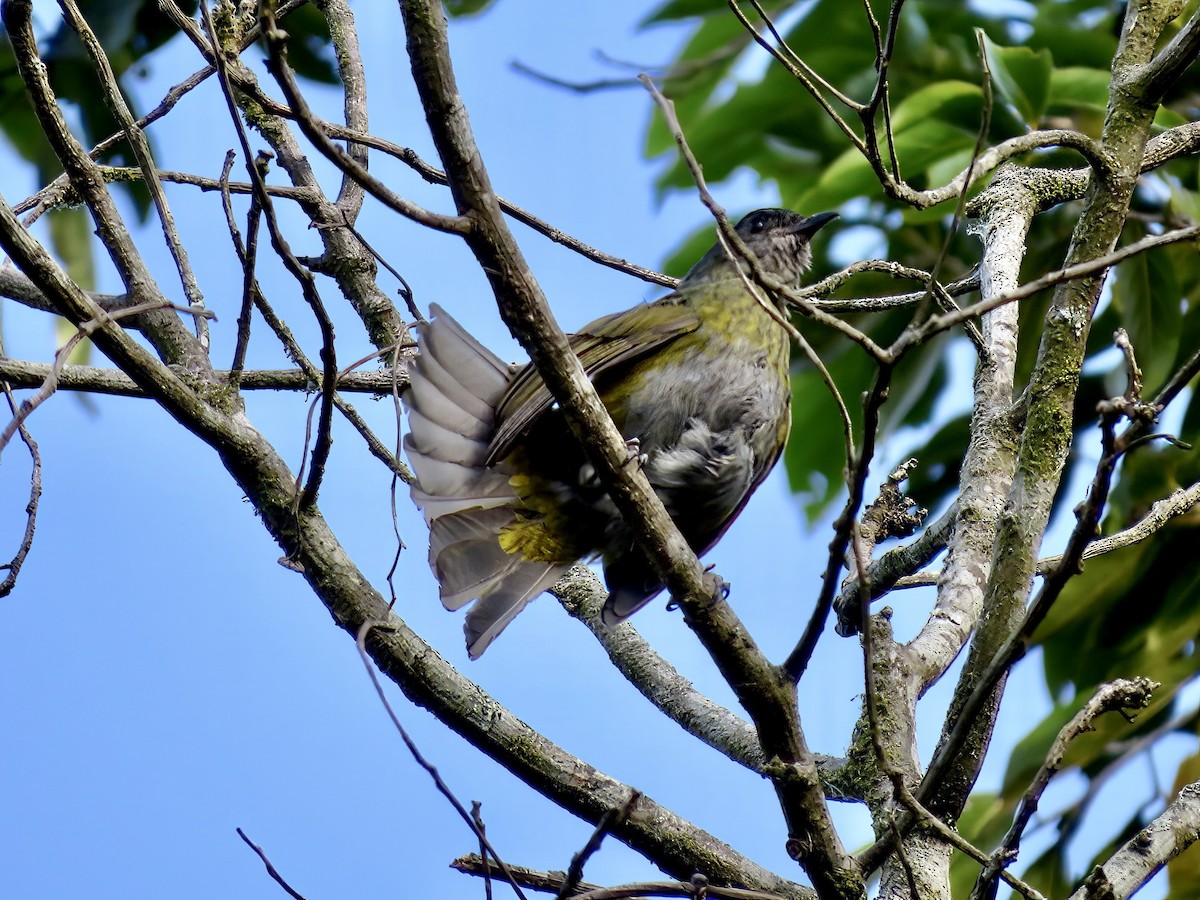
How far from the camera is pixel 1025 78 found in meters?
4.71

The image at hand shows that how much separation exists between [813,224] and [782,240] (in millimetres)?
120

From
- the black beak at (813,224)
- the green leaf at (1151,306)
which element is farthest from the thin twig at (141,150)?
the green leaf at (1151,306)

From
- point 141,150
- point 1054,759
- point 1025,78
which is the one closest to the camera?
point 1054,759

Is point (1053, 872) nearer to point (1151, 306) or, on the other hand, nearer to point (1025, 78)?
point (1151, 306)

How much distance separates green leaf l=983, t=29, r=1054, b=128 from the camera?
461cm

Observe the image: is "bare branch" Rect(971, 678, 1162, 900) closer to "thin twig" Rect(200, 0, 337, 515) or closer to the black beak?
"thin twig" Rect(200, 0, 337, 515)

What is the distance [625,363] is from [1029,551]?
3.91ft

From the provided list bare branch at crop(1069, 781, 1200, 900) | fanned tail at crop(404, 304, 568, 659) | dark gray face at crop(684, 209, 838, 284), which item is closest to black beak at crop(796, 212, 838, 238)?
dark gray face at crop(684, 209, 838, 284)

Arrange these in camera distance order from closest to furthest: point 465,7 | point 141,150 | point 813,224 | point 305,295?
point 305,295 → point 141,150 → point 813,224 → point 465,7

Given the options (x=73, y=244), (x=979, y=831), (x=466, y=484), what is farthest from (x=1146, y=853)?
(x=73, y=244)

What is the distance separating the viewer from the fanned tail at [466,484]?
330 centimetres

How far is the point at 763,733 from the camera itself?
7.78ft

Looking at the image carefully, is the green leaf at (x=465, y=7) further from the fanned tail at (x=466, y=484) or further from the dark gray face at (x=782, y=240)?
the fanned tail at (x=466, y=484)

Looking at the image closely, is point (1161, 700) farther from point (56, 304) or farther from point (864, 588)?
point (56, 304)
